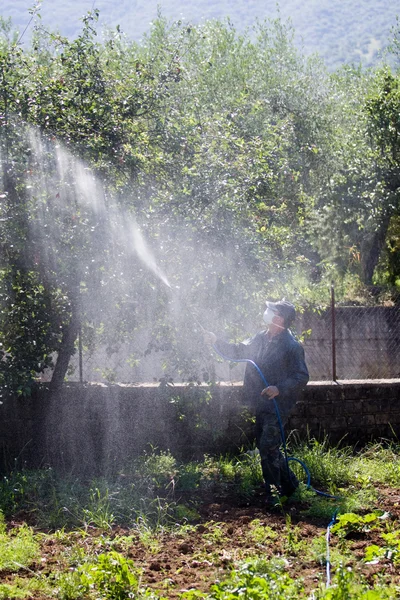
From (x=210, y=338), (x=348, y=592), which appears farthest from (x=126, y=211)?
(x=348, y=592)

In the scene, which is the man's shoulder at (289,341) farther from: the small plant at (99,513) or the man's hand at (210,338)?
the small plant at (99,513)

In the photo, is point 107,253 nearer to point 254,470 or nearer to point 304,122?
point 254,470

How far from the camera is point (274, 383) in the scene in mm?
6723

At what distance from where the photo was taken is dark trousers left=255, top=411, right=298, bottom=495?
649cm

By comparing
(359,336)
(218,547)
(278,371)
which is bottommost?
(218,547)

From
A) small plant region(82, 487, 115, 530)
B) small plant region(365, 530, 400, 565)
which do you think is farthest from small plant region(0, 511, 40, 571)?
small plant region(365, 530, 400, 565)

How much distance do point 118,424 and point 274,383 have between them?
208 centimetres

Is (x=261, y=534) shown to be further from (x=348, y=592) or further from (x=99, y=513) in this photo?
(x=348, y=592)

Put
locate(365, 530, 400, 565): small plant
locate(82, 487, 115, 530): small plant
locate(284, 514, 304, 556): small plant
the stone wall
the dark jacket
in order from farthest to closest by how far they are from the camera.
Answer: the stone wall, the dark jacket, locate(82, 487, 115, 530): small plant, locate(284, 514, 304, 556): small plant, locate(365, 530, 400, 565): small plant

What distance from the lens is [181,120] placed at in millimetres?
7863

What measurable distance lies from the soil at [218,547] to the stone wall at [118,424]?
6.00ft

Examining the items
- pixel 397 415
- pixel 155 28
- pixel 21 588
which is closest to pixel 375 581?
pixel 21 588

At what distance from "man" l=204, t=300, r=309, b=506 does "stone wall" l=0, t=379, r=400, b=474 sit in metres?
1.25

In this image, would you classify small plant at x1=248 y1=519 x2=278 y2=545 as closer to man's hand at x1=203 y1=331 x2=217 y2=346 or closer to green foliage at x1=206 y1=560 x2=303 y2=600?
green foliage at x1=206 y1=560 x2=303 y2=600
